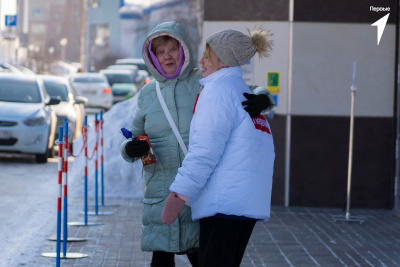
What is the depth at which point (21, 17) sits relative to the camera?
8781 cm

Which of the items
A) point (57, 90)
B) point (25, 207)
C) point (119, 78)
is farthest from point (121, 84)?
point (25, 207)

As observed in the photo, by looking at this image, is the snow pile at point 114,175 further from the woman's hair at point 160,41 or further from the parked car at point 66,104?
the woman's hair at point 160,41

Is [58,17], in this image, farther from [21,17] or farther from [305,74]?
[305,74]

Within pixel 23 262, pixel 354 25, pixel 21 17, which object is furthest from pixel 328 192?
pixel 21 17

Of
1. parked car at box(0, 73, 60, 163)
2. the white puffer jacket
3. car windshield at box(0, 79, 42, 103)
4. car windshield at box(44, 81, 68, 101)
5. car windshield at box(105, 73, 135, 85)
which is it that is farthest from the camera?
car windshield at box(105, 73, 135, 85)

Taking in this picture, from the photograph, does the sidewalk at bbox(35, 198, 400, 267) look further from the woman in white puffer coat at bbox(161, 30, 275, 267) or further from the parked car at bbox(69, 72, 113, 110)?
the parked car at bbox(69, 72, 113, 110)

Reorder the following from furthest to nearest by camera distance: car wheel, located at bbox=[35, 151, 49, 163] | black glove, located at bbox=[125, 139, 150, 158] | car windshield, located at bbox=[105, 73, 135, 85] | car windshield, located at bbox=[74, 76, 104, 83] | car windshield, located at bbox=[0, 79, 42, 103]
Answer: car windshield, located at bbox=[105, 73, 135, 85] → car windshield, located at bbox=[74, 76, 104, 83] → car windshield, located at bbox=[0, 79, 42, 103] → car wheel, located at bbox=[35, 151, 49, 163] → black glove, located at bbox=[125, 139, 150, 158]

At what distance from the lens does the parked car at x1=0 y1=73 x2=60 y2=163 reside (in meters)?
17.6

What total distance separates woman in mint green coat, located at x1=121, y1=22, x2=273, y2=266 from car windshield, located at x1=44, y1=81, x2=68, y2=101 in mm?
16540

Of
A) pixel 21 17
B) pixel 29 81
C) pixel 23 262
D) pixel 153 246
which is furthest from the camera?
pixel 21 17

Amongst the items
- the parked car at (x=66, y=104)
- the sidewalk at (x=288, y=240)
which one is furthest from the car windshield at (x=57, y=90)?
the sidewalk at (x=288, y=240)

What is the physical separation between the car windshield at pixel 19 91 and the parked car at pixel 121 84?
21.9 m

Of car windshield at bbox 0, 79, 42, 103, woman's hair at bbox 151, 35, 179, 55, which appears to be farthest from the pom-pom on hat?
car windshield at bbox 0, 79, 42, 103

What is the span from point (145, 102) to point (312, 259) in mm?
3620
